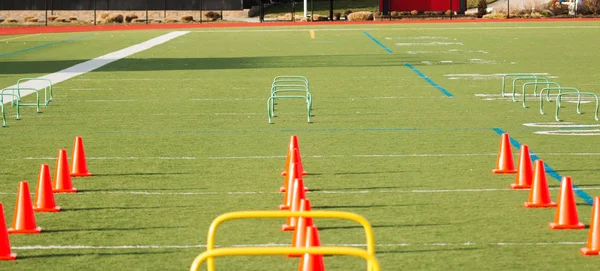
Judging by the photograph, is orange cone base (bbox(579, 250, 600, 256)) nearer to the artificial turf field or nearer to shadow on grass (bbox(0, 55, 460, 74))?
the artificial turf field

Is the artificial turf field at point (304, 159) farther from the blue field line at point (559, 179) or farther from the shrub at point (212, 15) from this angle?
the shrub at point (212, 15)

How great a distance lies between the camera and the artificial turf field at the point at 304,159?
8789mm

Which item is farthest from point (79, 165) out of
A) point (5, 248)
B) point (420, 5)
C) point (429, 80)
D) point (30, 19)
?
point (30, 19)

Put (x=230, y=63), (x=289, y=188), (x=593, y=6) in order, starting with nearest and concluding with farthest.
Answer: (x=289, y=188) < (x=230, y=63) < (x=593, y=6)

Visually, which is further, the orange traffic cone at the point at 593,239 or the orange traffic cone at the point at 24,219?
the orange traffic cone at the point at 24,219

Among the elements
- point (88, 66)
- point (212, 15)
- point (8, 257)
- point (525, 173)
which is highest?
point (212, 15)

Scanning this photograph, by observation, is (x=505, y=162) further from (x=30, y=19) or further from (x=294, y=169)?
(x=30, y=19)

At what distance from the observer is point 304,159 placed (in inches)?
→ 530

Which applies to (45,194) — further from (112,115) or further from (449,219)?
(112,115)

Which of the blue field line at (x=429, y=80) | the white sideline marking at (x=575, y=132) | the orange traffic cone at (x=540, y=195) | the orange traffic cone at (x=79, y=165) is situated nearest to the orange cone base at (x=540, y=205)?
the orange traffic cone at (x=540, y=195)

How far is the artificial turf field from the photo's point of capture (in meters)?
8.79

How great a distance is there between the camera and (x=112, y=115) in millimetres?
18625

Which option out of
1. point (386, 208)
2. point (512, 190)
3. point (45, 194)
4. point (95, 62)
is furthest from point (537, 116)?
point (95, 62)

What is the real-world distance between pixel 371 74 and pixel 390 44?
42.9 ft
